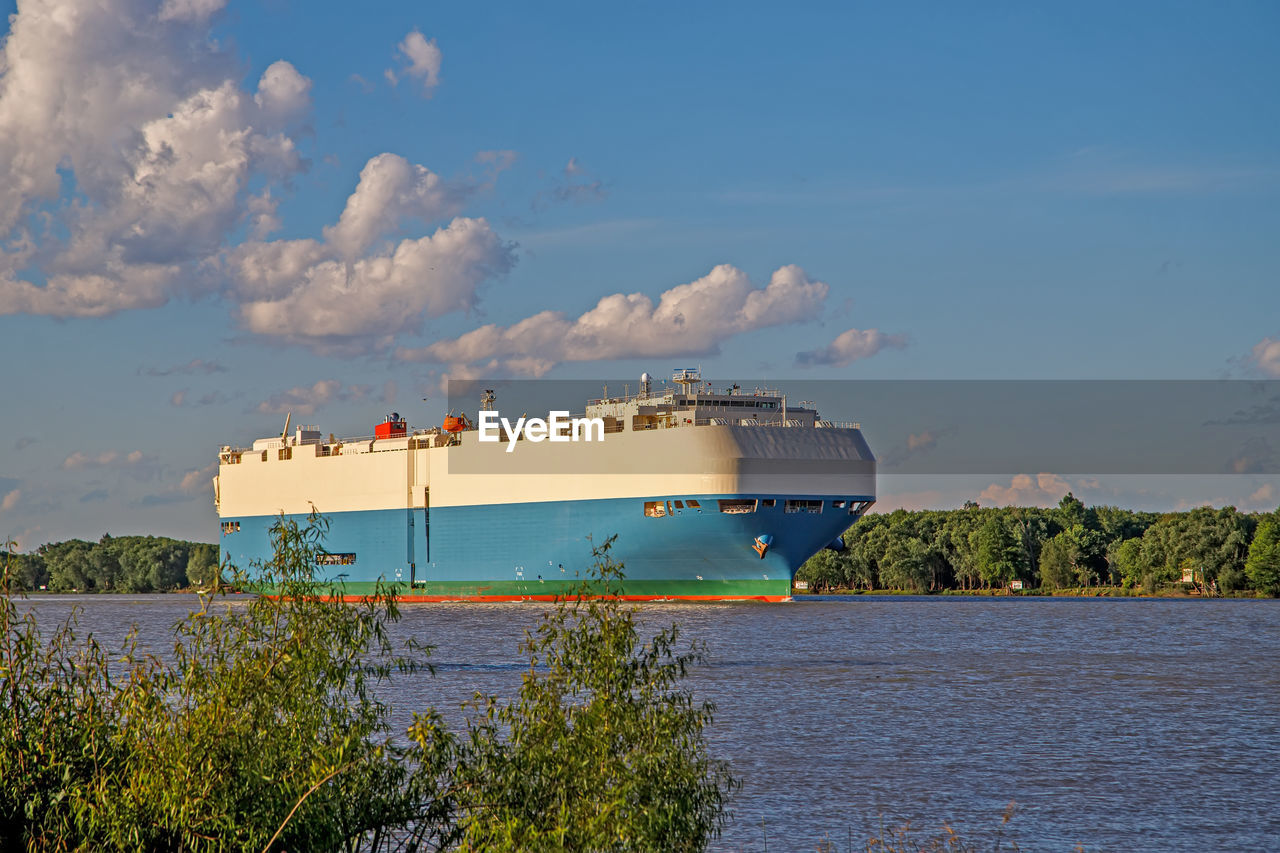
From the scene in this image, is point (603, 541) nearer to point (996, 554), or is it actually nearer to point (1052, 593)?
point (1052, 593)

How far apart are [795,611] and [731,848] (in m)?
51.4

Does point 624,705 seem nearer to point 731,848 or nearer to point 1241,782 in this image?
point 731,848

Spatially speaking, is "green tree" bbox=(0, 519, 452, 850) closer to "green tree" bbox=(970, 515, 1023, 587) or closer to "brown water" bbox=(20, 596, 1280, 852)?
"brown water" bbox=(20, 596, 1280, 852)

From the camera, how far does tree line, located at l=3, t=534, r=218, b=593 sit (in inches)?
6639

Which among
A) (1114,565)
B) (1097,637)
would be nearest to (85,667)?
(1097,637)

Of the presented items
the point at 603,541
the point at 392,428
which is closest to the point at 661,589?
the point at 603,541

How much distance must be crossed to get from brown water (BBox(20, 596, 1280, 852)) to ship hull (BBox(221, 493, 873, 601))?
704 centimetres

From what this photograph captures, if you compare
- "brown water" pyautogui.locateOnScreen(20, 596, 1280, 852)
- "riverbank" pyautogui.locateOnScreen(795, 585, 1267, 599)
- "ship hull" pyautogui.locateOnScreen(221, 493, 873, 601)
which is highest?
"ship hull" pyautogui.locateOnScreen(221, 493, 873, 601)

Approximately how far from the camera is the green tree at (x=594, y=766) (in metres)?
11.3

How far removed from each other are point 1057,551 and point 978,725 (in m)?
106

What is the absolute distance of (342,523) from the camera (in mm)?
87250

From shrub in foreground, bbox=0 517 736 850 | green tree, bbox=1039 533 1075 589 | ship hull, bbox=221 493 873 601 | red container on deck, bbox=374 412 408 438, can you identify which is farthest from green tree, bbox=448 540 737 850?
green tree, bbox=1039 533 1075 589

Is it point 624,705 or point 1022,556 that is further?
point 1022,556

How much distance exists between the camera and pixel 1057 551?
12900cm
